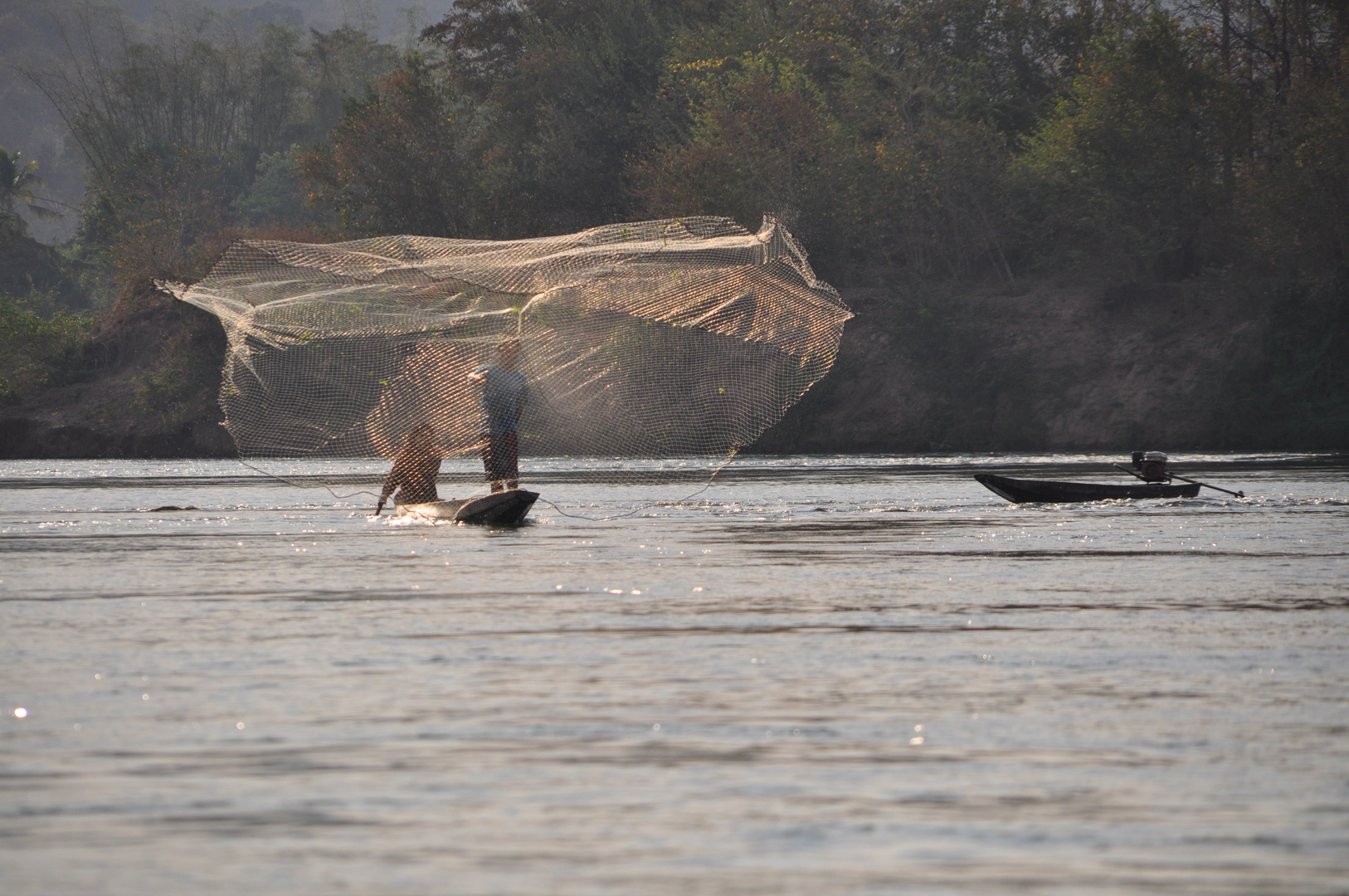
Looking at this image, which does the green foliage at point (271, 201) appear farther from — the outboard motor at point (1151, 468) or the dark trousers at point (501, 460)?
the dark trousers at point (501, 460)

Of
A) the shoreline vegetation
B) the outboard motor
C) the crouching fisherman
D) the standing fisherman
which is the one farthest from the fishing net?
the shoreline vegetation

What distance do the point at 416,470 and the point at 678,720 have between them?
16126 mm

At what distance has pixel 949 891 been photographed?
5723mm

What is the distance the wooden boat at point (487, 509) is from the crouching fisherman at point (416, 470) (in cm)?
33

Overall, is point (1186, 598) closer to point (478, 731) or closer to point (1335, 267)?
point (478, 731)

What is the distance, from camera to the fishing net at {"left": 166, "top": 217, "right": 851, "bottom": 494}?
76.2 feet

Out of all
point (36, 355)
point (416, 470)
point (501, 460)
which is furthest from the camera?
point (36, 355)

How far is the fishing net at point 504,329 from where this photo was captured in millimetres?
23234

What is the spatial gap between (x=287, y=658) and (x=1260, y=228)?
175 ft

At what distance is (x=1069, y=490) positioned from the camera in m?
27.6

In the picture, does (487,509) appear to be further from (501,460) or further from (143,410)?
(143,410)

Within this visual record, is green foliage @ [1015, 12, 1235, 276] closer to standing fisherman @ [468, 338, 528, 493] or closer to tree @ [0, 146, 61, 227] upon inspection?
standing fisherman @ [468, 338, 528, 493]

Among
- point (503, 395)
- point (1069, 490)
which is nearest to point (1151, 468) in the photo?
point (1069, 490)

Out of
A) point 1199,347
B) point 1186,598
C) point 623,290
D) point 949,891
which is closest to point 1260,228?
point 1199,347
